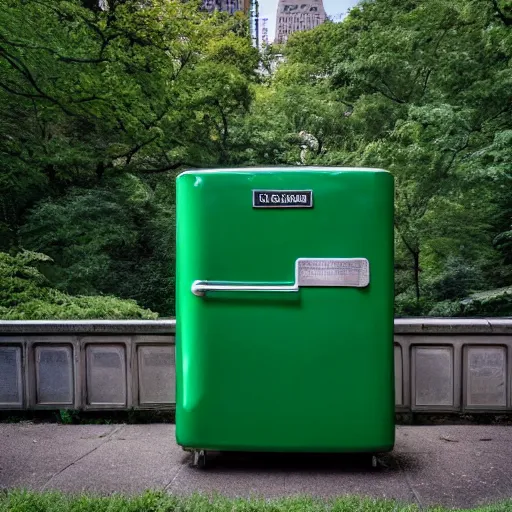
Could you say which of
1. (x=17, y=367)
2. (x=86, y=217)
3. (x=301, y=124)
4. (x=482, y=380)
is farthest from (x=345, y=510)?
(x=301, y=124)

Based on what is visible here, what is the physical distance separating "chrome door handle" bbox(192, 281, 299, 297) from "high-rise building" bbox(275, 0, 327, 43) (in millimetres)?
18307

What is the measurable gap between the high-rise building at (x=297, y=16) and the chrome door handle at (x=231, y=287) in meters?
18.3

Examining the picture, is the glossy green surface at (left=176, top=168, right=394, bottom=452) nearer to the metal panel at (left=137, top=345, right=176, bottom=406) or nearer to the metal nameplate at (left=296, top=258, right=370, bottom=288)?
the metal nameplate at (left=296, top=258, right=370, bottom=288)

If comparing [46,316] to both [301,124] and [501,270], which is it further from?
[301,124]

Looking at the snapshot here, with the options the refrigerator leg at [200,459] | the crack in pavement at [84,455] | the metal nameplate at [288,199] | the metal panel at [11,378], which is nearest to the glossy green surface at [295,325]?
the metal nameplate at [288,199]

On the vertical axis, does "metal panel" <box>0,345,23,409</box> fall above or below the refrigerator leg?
above

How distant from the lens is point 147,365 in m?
4.09

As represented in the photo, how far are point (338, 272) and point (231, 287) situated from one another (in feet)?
1.93

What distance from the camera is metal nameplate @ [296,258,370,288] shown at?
9.86 feet

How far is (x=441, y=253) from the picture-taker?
11250mm

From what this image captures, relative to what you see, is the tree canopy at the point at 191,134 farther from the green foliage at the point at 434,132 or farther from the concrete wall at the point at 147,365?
the concrete wall at the point at 147,365

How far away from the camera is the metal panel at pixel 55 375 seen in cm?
411

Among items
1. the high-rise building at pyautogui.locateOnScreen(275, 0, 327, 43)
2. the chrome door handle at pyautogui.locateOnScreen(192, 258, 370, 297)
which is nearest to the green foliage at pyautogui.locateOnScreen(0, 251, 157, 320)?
the chrome door handle at pyautogui.locateOnScreen(192, 258, 370, 297)

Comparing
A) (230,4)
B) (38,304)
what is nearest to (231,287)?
(38,304)
